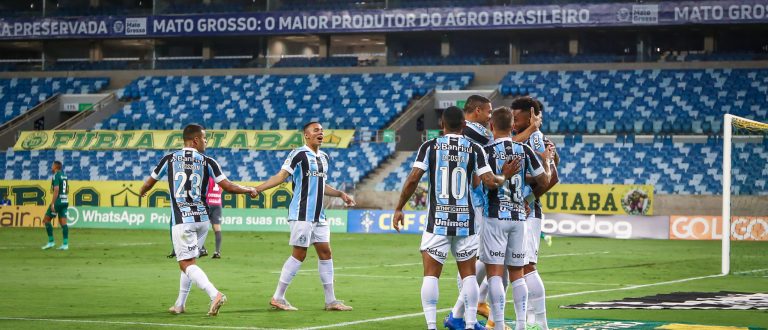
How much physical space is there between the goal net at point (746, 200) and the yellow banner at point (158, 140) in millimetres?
16340

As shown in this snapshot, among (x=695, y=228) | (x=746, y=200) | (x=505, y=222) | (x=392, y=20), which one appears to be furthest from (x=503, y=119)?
(x=392, y=20)

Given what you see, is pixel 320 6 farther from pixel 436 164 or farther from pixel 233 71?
pixel 436 164

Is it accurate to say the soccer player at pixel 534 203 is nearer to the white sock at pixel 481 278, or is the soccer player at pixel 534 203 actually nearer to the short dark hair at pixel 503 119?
the short dark hair at pixel 503 119

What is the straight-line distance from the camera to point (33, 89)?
60.9 metres

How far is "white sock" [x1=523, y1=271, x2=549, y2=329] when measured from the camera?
11.7 meters

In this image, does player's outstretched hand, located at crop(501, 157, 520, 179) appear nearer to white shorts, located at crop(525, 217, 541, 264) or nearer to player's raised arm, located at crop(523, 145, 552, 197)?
player's raised arm, located at crop(523, 145, 552, 197)

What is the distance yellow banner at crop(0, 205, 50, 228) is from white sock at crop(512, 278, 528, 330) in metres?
32.2

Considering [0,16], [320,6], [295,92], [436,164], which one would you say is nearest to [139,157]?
[295,92]

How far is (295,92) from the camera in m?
56.2

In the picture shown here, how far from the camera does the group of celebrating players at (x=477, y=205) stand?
11.3 m

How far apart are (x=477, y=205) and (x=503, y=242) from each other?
448 millimetres

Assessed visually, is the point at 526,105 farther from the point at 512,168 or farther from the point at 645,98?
the point at 645,98

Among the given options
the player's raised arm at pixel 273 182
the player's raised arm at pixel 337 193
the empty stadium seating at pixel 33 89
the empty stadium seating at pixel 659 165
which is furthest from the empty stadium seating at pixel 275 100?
the player's raised arm at pixel 273 182

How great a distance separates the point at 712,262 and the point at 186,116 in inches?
1364
